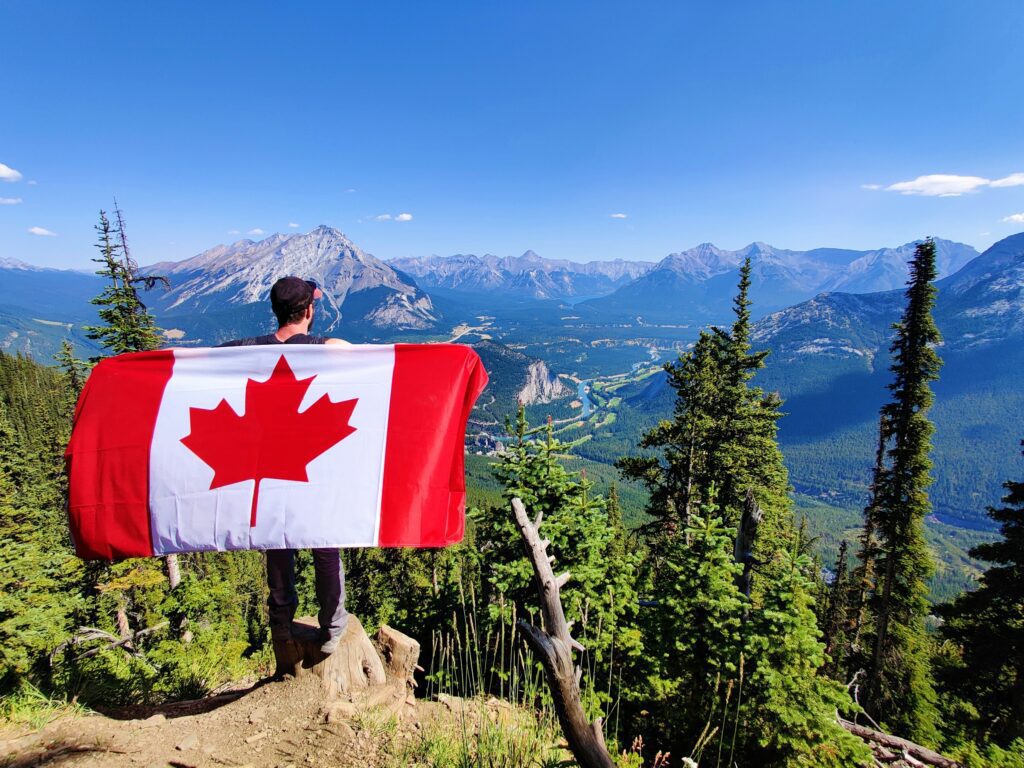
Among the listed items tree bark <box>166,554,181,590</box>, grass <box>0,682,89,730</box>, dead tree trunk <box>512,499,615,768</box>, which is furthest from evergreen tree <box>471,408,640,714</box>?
tree bark <box>166,554,181,590</box>

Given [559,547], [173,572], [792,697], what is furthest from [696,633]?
[173,572]

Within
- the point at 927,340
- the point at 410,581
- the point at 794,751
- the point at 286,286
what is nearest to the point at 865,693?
the point at 927,340

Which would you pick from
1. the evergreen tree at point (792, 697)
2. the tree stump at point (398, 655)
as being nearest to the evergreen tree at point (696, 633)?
the evergreen tree at point (792, 697)

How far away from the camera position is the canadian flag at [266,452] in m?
4.64

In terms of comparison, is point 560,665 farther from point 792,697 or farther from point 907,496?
point 907,496

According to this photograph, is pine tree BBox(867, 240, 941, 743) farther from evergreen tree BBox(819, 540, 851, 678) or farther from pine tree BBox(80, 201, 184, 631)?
pine tree BBox(80, 201, 184, 631)

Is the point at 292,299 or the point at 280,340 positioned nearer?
the point at 292,299

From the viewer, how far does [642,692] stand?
838cm

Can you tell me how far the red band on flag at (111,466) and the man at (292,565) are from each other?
1108mm

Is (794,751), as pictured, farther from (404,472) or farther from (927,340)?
Result: (927,340)

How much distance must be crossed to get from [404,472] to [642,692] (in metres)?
6.79

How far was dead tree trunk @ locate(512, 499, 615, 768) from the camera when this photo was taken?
3369 mm

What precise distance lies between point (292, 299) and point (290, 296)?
0.12 ft

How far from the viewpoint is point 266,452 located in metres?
4.78
